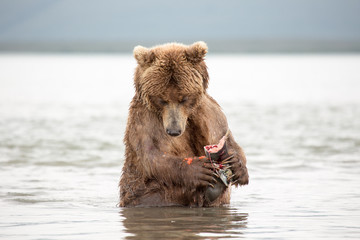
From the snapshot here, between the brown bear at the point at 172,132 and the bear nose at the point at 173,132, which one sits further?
the brown bear at the point at 172,132

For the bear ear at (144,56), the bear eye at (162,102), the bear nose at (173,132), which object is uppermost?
the bear ear at (144,56)

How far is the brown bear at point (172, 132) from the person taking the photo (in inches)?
287

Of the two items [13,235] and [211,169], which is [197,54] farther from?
[13,235]

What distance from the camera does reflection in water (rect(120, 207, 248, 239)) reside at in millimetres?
6660

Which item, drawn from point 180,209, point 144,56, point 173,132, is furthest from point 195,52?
point 180,209

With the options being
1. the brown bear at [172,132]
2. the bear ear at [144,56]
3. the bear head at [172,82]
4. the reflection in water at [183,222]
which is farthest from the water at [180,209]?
the bear ear at [144,56]

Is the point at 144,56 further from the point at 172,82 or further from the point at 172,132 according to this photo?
the point at 172,132

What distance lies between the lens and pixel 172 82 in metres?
7.29

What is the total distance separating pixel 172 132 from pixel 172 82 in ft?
1.51

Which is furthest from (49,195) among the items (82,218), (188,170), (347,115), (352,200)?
(347,115)

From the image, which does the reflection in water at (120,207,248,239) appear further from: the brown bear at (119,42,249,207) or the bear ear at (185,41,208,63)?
the bear ear at (185,41,208,63)

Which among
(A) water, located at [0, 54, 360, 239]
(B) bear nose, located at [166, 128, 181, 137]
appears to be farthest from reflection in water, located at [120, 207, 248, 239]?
(B) bear nose, located at [166, 128, 181, 137]

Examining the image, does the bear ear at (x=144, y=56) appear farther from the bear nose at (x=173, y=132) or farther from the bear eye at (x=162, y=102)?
the bear nose at (x=173, y=132)

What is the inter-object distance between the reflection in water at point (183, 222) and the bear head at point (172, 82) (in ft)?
2.57
